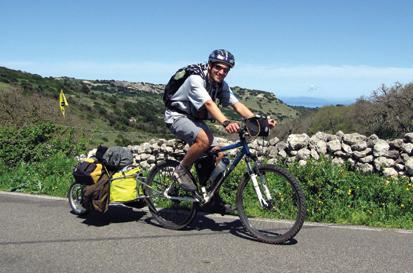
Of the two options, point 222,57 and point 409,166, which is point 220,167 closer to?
point 222,57

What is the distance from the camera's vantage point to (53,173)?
984 centimetres

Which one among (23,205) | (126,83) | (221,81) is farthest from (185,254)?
(126,83)

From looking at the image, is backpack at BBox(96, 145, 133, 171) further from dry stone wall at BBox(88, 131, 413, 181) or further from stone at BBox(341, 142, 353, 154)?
stone at BBox(341, 142, 353, 154)

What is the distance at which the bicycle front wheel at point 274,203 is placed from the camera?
17.3 feet

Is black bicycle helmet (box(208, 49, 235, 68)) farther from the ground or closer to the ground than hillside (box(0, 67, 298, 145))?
farther from the ground

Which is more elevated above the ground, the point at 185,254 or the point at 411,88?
the point at 411,88

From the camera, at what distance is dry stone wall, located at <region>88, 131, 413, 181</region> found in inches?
332

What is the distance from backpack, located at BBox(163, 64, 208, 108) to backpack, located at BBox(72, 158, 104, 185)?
4.34 ft

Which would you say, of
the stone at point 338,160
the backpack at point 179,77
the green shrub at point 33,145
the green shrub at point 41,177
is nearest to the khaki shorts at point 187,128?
the backpack at point 179,77

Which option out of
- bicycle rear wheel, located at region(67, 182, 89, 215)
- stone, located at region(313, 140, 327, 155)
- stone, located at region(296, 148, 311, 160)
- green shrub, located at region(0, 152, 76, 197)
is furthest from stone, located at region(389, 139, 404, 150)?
green shrub, located at region(0, 152, 76, 197)

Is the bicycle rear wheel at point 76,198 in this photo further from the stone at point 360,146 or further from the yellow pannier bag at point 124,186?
the stone at point 360,146

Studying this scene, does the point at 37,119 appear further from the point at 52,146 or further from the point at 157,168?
the point at 157,168

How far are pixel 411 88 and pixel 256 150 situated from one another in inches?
233

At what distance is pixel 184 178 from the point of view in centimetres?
610
